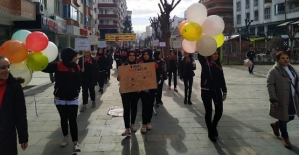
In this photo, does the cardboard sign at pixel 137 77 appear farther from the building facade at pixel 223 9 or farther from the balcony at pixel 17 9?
the building facade at pixel 223 9

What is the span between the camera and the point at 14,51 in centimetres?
→ 382

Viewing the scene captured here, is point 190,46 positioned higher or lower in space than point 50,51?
higher

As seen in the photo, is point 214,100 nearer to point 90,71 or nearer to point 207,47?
point 207,47

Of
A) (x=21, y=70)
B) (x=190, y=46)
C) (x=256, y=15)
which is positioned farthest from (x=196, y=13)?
(x=256, y=15)

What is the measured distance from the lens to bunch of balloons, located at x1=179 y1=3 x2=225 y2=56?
5.45 m

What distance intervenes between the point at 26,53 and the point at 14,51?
0.23 m

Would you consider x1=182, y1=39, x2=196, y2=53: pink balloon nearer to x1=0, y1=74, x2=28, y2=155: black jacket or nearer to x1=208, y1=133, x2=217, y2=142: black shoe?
x1=208, y1=133, x2=217, y2=142: black shoe

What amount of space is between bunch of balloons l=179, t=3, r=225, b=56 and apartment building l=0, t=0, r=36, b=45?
10.2 m

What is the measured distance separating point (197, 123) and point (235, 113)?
1.61 m

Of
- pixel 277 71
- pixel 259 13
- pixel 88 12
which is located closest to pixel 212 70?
pixel 277 71

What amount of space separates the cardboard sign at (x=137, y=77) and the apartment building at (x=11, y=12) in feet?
31.7

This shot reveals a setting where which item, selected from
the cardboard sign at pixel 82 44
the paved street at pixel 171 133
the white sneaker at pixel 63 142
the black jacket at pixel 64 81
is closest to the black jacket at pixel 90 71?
the cardboard sign at pixel 82 44

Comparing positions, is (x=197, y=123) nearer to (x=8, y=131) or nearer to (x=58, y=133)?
(x=58, y=133)

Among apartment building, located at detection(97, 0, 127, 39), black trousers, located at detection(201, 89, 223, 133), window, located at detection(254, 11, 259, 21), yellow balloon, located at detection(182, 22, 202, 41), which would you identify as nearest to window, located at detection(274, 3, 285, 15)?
window, located at detection(254, 11, 259, 21)
